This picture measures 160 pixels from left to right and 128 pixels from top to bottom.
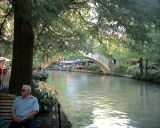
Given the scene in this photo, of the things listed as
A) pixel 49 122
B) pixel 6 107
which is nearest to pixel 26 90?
pixel 6 107

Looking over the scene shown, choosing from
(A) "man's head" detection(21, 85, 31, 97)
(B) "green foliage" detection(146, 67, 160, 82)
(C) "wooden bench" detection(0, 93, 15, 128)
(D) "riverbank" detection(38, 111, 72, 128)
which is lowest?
(D) "riverbank" detection(38, 111, 72, 128)

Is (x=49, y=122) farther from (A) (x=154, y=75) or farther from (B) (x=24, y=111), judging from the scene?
(A) (x=154, y=75)

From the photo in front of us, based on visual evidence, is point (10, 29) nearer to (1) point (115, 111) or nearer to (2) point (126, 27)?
(2) point (126, 27)

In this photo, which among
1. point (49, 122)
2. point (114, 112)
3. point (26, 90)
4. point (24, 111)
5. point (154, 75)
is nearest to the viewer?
point (26, 90)

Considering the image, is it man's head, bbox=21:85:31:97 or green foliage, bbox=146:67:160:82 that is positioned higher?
green foliage, bbox=146:67:160:82

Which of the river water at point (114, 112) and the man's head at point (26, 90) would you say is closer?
the man's head at point (26, 90)

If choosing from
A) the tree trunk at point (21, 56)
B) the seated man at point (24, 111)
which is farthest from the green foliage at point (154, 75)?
the seated man at point (24, 111)

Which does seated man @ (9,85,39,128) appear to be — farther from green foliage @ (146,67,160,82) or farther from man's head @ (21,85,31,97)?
green foliage @ (146,67,160,82)

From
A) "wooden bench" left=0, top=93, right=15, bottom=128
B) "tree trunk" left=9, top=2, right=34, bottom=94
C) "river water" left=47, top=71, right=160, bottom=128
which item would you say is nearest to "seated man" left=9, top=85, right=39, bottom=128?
"wooden bench" left=0, top=93, right=15, bottom=128

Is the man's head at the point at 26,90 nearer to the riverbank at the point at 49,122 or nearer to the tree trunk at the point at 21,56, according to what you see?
the riverbank at the point at 49,122

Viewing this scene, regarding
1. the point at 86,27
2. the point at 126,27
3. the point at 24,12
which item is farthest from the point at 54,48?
the point at 24,12

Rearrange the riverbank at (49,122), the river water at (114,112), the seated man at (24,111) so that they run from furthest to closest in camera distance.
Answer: the river water at (114,112) → the riverbank at (49,122) → the seated man at (24,111)

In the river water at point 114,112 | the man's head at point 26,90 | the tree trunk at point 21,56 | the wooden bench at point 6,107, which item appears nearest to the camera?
the man's head at point 26,90

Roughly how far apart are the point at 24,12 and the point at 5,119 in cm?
256
